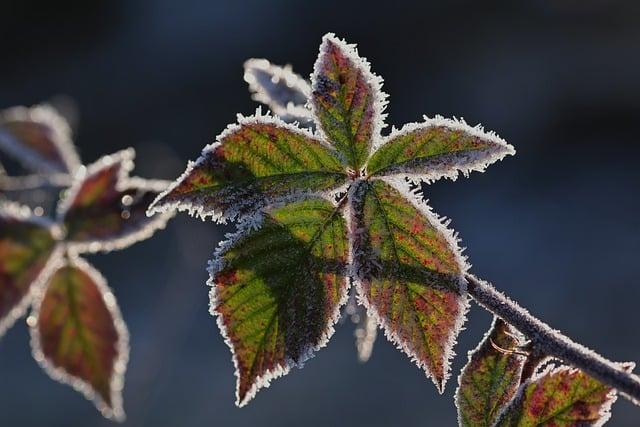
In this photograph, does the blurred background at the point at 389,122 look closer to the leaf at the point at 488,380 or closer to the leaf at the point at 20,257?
the leaf at the point at 20,257

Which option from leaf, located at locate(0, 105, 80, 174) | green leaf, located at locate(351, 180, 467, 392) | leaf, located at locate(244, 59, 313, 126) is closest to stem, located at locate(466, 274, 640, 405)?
green leaf, located at locate(351, 180, 467, 392)

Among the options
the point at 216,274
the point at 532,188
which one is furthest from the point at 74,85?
the point at 216,274

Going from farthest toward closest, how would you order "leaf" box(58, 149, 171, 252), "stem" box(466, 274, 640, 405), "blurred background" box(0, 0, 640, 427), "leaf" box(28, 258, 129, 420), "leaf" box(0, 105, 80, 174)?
"blurred background" box(0, 0, 640, 427)
"leaf" box(0, 105, 80, 174)
"leaf" box(28, 258, 129, 420)
"leaf" box(58, 149, 171, 252)
"stem" box(466, 274, 640, 405)

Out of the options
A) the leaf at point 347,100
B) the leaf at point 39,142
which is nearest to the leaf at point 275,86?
the leaf at point 347,100

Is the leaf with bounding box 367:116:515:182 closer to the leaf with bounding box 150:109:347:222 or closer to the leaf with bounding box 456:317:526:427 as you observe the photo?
the leaf with bounding box 150:109:347:222

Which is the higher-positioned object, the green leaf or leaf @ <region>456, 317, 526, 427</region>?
the green leaf

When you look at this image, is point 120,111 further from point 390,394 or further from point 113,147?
point 390,394
